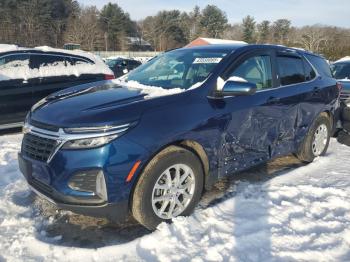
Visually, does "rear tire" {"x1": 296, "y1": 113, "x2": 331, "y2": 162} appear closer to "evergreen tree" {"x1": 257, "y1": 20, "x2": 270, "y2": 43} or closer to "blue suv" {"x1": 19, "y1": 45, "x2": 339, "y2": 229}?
"blue suv" {"x1": 19, "y1": 45, "x2": 339, "y2": 229}

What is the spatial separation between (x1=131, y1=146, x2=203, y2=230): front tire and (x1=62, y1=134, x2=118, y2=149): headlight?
445mm

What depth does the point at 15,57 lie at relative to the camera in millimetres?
7371

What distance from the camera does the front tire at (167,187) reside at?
11.2 ft

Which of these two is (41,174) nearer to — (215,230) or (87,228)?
(87,228)

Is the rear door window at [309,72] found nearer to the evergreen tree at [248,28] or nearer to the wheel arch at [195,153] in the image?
the wheel arch at [195,153]

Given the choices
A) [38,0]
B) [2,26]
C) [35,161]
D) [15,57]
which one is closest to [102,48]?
[38,0]

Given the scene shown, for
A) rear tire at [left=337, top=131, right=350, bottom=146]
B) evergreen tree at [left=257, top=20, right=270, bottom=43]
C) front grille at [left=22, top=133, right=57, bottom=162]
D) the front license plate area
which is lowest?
rear tire at [left=337, top=131, right=350, bottom=146]

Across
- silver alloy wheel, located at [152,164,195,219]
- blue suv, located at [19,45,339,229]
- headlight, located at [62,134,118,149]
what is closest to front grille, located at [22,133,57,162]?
blue suv, located at [19,45,339,229]

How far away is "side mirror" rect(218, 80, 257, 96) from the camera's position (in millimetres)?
3881

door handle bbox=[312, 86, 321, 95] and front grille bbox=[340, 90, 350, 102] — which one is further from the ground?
door handle bbox=[312, 86, 321, 95]

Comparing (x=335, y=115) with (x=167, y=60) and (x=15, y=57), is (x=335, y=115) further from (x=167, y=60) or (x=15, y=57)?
(x=15, y=57)

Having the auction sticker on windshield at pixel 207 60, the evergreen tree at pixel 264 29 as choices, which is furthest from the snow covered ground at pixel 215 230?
the evergreen tree at pixel 264 29

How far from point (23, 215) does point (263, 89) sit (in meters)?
2.93

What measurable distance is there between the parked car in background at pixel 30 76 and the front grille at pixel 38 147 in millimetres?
3915
